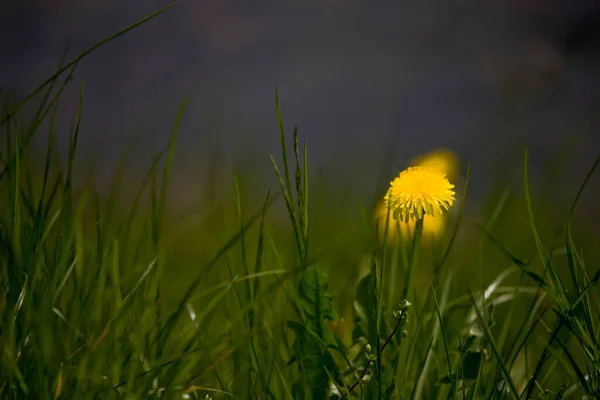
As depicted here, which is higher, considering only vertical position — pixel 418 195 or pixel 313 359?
pixel 418 195

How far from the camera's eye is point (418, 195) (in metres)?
0.60

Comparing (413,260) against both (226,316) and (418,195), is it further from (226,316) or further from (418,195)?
(226,316)

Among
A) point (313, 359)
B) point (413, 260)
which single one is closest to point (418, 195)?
point (413, 260)

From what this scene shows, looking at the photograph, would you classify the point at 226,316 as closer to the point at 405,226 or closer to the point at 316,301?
the point at 316,301

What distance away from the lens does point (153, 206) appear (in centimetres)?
58

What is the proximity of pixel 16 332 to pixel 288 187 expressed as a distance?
0.25m

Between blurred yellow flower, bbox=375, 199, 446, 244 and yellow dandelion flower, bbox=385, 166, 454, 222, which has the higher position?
yellow dandelion flower, bbox=385, 166, 454, 222

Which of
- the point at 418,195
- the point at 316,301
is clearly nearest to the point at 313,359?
the point at 316,301

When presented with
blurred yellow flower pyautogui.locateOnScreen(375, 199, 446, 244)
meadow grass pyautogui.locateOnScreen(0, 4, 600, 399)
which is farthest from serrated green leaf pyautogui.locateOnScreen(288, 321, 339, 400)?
blurred yellow flower pyautogui.locateOnScreen(375, 199, 446, 244)

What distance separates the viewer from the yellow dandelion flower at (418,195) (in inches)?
23.4

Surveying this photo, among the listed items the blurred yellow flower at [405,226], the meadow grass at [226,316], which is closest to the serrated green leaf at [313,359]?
the meadow grass at [226,316]

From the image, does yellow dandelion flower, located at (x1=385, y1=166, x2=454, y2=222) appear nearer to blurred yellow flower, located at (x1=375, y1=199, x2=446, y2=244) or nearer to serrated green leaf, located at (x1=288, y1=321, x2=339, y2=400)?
blurred yellow flower, located at (x1=375, y1=199, x2=446, y2=244)

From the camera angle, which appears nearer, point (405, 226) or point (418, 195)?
point (418, 195)

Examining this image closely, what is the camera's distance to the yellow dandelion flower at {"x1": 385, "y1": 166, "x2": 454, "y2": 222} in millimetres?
593
